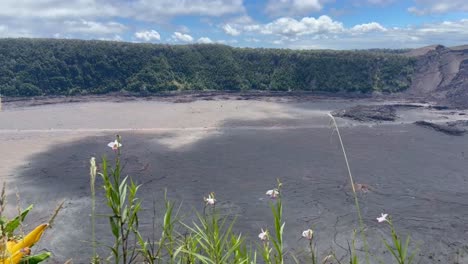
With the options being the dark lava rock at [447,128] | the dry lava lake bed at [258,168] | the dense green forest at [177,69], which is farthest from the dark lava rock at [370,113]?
the dense green forest at [177,69]

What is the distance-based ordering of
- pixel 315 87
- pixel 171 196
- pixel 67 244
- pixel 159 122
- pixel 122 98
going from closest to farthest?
pixel 67 244 < pixel 171 196 < pixel 159 122 < pixel 122 98 < pixel 315 87

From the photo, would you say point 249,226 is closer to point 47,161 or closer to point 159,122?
point 47,161

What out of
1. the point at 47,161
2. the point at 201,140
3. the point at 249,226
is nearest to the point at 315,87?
the point at 201,140

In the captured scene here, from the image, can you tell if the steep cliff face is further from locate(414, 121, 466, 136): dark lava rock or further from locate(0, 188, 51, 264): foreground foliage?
locate(0, 188, 51, 264): foreground foliage

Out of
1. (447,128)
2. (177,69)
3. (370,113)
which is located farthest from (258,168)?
(177,69)

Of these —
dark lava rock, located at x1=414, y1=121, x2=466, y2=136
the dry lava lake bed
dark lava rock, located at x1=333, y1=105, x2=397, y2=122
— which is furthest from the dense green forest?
dark lava rock, located at x1=414, y1=121, x2=466, y2=136
